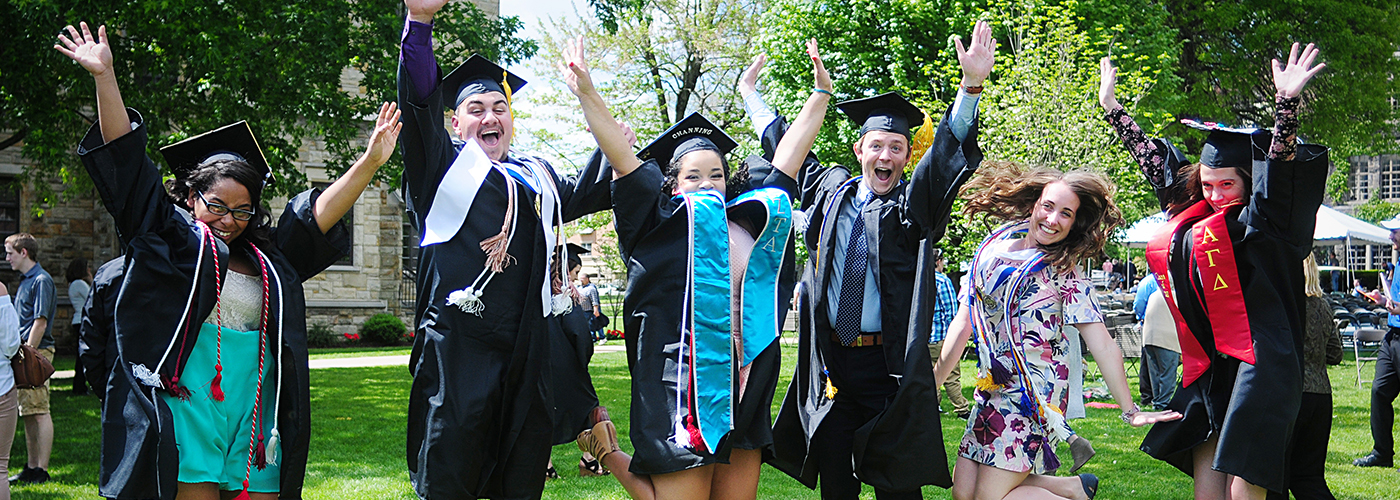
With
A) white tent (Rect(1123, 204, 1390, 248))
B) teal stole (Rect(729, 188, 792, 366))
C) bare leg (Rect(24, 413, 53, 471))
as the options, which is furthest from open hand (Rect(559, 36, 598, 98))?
white tent (Rect(1123, 204, 1390, 248))

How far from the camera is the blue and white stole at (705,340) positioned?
12.0 ft

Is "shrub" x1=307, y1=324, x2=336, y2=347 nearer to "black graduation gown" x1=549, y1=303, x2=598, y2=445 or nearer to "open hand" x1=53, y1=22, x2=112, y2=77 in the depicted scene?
"black graduation gown" x1=549, y1=303, x2=598, y2=445

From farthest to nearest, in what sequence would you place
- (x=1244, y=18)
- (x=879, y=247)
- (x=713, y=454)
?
(x=1244, y=18) < (x=879, y=247) < (x=713, y=454)

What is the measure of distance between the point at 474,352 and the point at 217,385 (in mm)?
918

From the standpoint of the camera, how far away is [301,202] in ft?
12.7

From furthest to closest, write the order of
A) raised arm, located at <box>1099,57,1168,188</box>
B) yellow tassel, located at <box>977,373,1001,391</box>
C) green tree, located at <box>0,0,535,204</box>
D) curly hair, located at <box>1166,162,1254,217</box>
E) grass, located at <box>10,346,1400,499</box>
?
green tree, located at <box>0,0,535,204</box> → grass, located at <box>10,346,1400,499</box> → raised arm, located at <box>1099,57,1168,188</box> → curly hair, located at <box>1166,162,1254,217</box> → yellow tassel, located at <box>977,373,1001,391</box>

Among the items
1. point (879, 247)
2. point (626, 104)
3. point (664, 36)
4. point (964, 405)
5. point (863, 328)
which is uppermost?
point (664, 36)

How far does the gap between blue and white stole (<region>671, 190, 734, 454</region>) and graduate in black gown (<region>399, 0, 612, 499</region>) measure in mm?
488

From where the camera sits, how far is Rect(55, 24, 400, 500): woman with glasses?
3.29 metres

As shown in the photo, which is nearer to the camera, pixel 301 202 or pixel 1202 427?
pixel 301 202

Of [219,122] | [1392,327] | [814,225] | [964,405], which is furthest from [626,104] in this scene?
[814,225]

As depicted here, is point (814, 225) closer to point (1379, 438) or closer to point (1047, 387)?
point (1047, 387)

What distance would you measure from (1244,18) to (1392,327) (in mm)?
14917

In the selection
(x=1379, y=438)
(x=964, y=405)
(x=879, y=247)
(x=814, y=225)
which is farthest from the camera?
(x=964, y=405)
